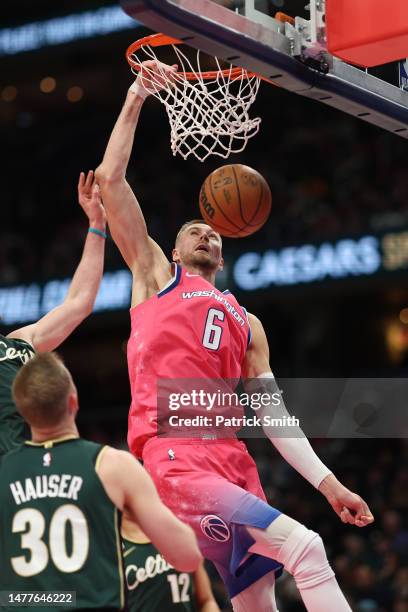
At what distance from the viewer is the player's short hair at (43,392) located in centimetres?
371

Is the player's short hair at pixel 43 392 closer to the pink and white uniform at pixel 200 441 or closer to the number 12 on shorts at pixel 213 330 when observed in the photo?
the pink and white uniform at pixel 200 441

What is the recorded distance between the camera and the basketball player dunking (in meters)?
5.01

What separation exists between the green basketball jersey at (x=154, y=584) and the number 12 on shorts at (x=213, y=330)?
1325 millimetres

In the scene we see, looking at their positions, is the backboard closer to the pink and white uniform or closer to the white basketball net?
the white basketball net

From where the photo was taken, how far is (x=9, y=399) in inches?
202

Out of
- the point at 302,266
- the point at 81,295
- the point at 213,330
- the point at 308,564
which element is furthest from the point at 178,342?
the point at 302,266

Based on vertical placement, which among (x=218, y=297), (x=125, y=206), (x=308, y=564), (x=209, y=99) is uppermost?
(x=209, y=99)

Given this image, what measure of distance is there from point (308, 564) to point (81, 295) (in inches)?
73.4

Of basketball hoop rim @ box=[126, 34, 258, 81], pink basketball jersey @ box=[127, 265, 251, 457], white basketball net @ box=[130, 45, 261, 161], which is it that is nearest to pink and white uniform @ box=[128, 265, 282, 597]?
pink basketball jersey @ box=[127, 265, 251, 457]

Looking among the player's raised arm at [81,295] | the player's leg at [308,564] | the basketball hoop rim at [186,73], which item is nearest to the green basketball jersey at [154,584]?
the player's leg at [308,564]

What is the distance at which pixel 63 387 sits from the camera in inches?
146

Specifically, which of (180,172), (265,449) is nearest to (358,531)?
(265,449)

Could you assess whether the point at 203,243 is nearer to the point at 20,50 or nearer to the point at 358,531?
the point at 358,531

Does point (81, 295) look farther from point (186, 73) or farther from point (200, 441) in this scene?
point (186, 73)
